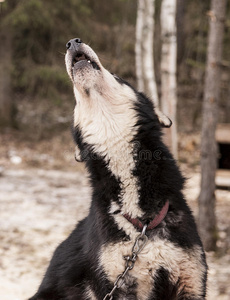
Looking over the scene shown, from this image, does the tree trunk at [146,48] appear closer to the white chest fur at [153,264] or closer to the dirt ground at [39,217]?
the dirt ground at [39,217]

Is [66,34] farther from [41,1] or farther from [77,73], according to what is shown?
[77,73]

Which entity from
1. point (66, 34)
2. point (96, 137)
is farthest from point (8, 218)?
point (66, 34)

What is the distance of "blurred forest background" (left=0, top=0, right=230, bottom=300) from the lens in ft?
23.0

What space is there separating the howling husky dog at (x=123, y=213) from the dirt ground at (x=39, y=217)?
0.38 metres

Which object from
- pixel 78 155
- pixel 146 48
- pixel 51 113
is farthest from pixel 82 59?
pixel 51 113

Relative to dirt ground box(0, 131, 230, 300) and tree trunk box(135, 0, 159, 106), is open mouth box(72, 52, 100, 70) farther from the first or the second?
tree trunk box(135, 0, 159, 106)

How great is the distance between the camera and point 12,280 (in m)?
5.78

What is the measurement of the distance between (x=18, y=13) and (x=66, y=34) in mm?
2385

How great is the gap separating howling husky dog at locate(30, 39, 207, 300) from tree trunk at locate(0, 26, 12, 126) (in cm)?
1359

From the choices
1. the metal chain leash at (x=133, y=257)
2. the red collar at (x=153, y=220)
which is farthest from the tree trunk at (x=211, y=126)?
the metal chain leash at (x=133, y=257)

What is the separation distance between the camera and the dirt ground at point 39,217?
19.2 feet

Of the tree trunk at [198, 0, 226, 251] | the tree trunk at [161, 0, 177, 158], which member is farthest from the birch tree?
the tree trunk at [198, 0, 226, 251]

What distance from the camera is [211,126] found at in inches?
267

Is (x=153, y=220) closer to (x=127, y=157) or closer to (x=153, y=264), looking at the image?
(x=153, y=264)
